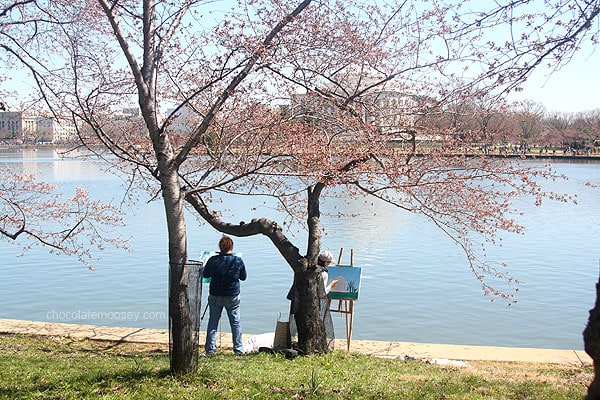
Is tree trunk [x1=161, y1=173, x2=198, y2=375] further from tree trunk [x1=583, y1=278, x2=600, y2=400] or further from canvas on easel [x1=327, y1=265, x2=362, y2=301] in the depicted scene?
tree trunk [x1=583, y1=278, x2=600, y2=400]

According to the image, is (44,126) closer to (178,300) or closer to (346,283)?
(346,283)

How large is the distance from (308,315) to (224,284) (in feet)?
3.45

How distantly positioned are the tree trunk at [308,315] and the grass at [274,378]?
0.24m

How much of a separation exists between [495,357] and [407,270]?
304 inches

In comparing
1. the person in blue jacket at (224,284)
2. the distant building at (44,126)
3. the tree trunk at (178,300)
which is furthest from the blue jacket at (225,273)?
the distant building at (44,126)

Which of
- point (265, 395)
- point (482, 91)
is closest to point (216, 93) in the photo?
point (482, 91)

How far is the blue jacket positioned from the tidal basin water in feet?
9.14

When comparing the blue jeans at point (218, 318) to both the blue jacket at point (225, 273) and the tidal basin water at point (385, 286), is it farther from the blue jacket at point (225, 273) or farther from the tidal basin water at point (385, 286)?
the tidal basin water at point (385, 286)

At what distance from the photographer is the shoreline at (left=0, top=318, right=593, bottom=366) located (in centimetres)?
861

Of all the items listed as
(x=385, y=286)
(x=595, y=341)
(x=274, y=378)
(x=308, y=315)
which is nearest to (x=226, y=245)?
(x=308, y=315)

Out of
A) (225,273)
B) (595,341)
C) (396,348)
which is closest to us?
(595,341)

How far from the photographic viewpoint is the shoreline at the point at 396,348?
28.2 ft

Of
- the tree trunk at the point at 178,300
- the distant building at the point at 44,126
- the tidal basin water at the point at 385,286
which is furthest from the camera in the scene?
the tidal basin water at the point at 385,286

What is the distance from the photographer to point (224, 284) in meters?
8.10
